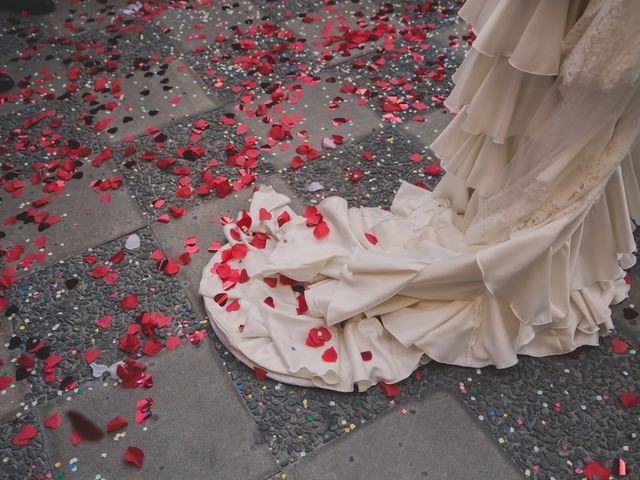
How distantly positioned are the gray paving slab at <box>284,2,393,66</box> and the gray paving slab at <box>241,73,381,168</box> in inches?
11.9

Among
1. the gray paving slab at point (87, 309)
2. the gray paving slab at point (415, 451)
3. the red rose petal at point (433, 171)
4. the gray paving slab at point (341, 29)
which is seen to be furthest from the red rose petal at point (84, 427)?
the gray paving slab at point (341, 29)

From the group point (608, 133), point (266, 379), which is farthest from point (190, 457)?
point (608, 133)

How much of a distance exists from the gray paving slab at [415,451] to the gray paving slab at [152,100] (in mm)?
1972

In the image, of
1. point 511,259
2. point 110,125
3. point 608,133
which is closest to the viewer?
point 608,133

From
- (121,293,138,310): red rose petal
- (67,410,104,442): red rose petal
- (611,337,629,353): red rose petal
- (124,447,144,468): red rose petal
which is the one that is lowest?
(67,410,104,442): red rose petal

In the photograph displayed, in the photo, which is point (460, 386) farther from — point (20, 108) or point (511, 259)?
point (20, 108)

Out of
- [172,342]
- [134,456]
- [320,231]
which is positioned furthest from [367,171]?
[134,456]

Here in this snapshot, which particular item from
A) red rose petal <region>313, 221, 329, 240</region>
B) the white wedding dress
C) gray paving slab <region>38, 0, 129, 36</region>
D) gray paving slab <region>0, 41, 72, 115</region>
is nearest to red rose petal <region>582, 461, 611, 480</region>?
the white wedding dress

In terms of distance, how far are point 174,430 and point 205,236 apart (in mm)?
870

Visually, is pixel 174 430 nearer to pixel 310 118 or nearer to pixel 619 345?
pixel 619 345

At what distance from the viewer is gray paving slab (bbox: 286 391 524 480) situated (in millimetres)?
1689

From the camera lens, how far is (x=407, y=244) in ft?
6.66

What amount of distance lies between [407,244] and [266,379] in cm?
70

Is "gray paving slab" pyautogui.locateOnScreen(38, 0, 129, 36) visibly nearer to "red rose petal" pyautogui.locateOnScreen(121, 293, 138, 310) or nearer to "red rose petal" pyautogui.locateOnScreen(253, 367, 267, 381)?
"red rose petal" pyautogui.locateOnScreen(121, 293, 138, 310)
